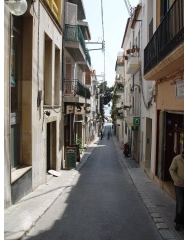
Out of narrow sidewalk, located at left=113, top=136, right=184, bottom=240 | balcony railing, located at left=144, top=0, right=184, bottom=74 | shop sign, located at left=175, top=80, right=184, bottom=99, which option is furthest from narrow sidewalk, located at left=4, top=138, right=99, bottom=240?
balcony railing, located at left=144, top=0, right=184, bottom=74

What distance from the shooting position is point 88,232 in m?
6.20

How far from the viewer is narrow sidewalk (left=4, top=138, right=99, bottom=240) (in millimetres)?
5929

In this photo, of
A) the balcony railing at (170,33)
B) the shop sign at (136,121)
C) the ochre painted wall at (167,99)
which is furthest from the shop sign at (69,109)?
the balcony railing at (170,33)

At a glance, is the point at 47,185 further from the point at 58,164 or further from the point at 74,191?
the point at 58,164

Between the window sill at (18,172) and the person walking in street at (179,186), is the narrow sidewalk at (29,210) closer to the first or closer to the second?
the window sill at (18,172)

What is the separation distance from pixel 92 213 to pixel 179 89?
13.3ft

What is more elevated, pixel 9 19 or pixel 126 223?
pixel 9 19

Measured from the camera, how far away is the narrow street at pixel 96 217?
20.0 ft

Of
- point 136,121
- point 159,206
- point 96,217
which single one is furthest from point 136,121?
point 96,217

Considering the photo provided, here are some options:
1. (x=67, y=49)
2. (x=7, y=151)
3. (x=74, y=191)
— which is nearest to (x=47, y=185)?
(x=74, y=191)

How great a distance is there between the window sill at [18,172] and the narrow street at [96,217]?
114 centimetres

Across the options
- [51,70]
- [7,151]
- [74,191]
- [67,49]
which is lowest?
[74,191]

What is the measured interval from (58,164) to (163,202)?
729 cm

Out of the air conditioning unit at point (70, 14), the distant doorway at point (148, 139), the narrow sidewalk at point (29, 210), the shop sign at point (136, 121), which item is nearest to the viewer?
the narrow sidewalk at point (29, 210)
